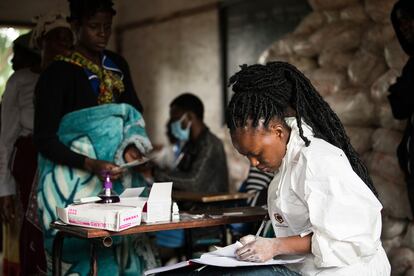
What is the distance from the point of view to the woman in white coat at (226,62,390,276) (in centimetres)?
Result: 233

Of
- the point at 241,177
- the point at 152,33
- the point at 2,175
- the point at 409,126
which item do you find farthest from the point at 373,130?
the point at 152,33

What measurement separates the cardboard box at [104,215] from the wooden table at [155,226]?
3 centimetres

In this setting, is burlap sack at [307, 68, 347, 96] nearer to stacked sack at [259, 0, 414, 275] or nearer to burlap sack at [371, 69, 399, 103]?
stacked sack at [259, 0, 414, 275]

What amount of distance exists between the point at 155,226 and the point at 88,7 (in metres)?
1.25

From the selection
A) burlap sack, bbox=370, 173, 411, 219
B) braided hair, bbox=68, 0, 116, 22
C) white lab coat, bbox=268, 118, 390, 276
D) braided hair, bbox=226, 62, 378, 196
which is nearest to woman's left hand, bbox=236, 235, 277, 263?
white lab coat, bbox=268, 118, 390, 276

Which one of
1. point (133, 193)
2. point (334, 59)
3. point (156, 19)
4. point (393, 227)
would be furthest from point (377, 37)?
point (156, 19)

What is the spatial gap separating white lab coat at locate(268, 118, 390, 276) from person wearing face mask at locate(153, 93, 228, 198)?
2.60 metres

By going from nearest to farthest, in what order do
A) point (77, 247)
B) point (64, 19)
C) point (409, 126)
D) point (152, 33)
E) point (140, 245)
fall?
point (77, 247) < point (140, 245) < point (409, 126) < point (64, 19) < point (152, 33)

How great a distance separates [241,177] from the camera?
239 inches

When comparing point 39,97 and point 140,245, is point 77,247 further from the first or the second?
point 39,97

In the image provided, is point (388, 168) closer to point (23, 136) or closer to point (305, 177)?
point (305, 177)

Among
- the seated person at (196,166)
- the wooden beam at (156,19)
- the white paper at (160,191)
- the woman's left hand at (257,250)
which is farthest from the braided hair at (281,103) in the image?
the wooden beam at (156,19)

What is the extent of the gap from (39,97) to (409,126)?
6.65 feet

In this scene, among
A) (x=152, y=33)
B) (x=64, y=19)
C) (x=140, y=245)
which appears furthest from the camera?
(x=152, y=33)
